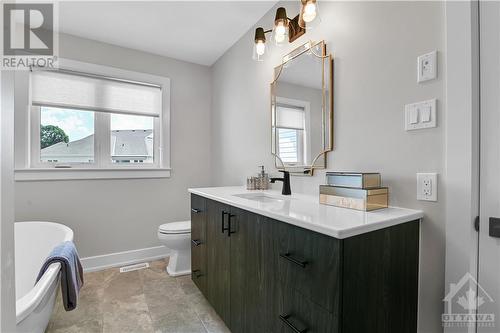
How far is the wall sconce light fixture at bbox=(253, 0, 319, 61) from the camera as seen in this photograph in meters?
1.46

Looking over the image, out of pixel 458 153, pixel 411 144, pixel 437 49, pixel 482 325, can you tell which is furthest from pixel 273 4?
pixel 482 325

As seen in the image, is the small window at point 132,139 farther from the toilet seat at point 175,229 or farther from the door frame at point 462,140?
the door frame at point 462,140

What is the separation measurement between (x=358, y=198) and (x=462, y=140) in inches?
18.1

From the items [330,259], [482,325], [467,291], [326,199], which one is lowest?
[482,325]

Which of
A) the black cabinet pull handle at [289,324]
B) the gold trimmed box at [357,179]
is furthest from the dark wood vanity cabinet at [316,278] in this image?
the gold trimmed box at [357,179]

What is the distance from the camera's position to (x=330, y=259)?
2.82 ft

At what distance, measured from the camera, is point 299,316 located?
1001mm

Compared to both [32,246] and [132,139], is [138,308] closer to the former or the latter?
[32,246]

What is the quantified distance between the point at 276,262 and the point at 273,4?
2021 millimetres

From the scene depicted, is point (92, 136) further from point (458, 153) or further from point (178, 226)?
point (458, 153)

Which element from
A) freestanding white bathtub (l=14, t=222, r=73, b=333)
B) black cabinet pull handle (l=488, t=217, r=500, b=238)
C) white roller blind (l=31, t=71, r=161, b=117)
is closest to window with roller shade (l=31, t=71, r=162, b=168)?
white roller blind (l=31, t=71, r=161, b=117)

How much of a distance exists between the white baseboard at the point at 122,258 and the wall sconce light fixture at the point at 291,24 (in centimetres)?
244

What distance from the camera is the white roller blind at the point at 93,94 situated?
7.96ft

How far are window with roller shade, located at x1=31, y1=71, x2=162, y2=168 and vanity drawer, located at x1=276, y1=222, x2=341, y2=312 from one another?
2.40 meters
